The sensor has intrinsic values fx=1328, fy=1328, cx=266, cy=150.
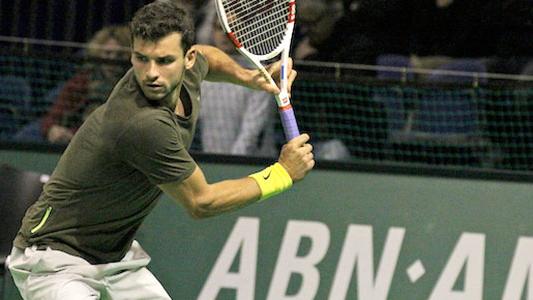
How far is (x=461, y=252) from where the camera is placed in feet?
22.8

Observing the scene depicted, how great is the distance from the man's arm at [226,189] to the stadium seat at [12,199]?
1.74m

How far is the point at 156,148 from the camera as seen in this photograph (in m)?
4.73

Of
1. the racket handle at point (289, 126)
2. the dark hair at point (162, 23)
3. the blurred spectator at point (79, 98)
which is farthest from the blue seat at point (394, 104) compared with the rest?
the dark hair at point (162, 23)

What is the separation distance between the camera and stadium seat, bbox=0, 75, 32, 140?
775 cm

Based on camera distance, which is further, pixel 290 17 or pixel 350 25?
pixel 350 25

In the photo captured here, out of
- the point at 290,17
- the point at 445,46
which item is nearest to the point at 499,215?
the point at 445,46

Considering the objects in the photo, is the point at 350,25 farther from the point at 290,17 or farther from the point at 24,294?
the point at 24,294

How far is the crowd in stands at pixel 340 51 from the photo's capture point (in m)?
7.59

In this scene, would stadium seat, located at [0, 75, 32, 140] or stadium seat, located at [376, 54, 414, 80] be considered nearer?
stadium seat, located at [0, 75, 32, 140]

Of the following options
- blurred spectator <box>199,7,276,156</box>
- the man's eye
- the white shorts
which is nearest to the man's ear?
the man's eye

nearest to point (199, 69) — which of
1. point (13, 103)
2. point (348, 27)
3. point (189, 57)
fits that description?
point (189, 57)

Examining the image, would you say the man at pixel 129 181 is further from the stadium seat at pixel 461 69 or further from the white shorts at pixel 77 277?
the stadium seat at pixel 461 69

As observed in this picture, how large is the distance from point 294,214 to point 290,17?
190 cm

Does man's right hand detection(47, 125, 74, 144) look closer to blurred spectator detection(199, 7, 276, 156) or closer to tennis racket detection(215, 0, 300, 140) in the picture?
blurred spectator detection(199, 7, 276, 156)
